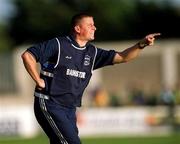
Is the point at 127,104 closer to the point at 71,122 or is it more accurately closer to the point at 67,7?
the point at 71,122

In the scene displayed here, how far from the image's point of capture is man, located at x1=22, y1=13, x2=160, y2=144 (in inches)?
449

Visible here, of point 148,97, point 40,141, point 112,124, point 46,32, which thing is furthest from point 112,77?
point 46,32

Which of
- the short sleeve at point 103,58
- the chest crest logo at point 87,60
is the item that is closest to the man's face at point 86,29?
the chest crest logo at point 87,60

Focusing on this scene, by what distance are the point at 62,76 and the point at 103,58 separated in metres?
0.76

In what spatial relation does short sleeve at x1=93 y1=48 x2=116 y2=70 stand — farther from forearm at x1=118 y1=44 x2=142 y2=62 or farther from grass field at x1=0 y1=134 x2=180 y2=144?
grass field at x1=0 y1=134 x2=180 y2=144

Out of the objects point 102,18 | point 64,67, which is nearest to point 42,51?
point 64,67

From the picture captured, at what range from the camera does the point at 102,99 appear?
2917 cm

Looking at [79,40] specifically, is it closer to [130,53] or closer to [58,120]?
[130,53]

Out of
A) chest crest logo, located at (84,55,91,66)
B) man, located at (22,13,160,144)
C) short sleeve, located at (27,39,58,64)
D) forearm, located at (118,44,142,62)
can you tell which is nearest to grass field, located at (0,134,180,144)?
forearm, located at (118,44,142,62)

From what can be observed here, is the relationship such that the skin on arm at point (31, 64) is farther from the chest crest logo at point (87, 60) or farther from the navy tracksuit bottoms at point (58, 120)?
the chest crest logo at point (87, 60)

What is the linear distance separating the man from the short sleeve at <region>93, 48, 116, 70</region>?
227 millimetres

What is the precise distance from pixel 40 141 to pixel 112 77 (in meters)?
12.8

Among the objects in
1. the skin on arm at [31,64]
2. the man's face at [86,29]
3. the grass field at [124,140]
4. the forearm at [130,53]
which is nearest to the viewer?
the skin on arm at [31,64]

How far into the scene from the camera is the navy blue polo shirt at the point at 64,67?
1143 cm
